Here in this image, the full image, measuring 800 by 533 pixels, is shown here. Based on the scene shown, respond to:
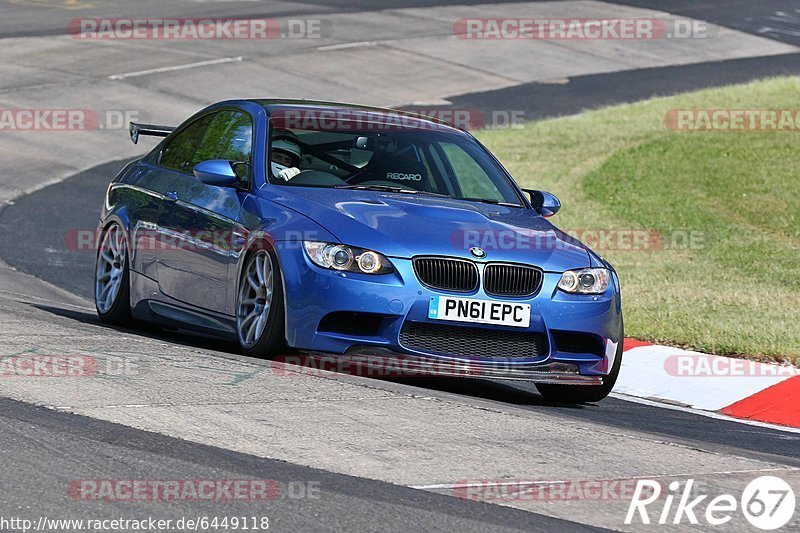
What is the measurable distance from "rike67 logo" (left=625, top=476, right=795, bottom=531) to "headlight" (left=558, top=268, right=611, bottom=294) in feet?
7.32

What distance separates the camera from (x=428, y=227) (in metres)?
7.89

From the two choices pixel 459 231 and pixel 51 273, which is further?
pixel 51 273

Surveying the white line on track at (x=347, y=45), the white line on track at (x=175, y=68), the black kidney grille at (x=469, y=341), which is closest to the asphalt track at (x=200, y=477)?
the black kidney grille at (x=469, y=341)

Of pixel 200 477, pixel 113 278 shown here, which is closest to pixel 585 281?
pixel 200 477

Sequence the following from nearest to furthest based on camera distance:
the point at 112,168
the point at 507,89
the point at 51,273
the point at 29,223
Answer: the point at 51,273, the point at 29,223, the point at 112,168, the point at 507,89

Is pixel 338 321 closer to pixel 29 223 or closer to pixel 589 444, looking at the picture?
pixel 589 444

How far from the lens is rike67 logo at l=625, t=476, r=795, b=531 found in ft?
17.1

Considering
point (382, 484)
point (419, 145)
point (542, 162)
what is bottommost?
point (542, 162)

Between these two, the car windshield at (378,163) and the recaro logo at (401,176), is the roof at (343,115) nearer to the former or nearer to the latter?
the car windshield at (378,163)

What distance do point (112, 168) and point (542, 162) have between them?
576 cm

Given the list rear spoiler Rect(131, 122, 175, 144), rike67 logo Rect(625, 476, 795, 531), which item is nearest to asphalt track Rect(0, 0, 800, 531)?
rike67 logo Rect(625, 476, 795, 531)

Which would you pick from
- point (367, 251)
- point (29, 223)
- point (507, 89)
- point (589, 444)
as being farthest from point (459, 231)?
point (507, 89)

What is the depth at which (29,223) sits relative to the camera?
599 inches

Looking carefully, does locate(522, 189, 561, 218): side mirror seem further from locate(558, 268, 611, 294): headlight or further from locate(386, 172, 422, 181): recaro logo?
locate(558, 268, 611, 294): headlight
